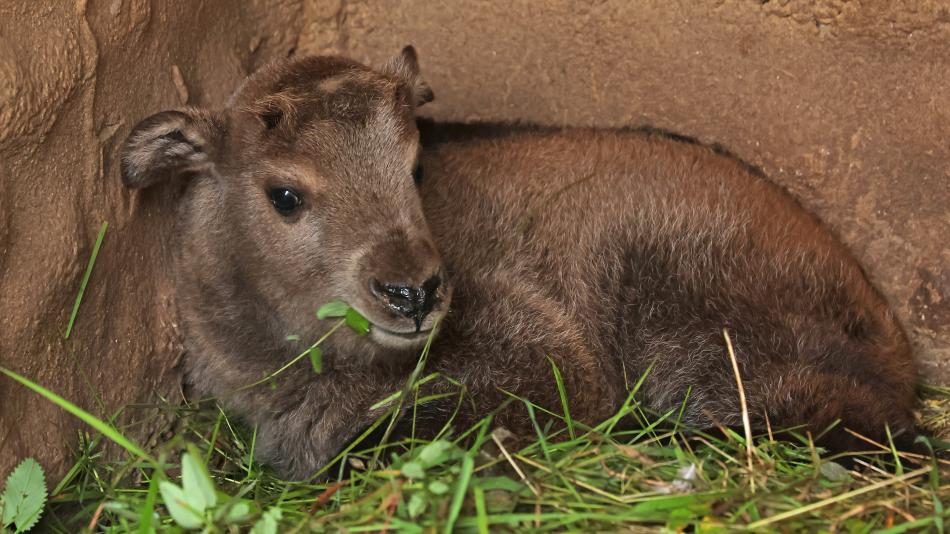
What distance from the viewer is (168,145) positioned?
4.01 metres

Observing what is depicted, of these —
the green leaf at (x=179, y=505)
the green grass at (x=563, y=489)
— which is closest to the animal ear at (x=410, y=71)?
the green grass at (x=563, y=489)

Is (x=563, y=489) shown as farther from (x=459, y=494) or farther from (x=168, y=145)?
(x=168, y=145)

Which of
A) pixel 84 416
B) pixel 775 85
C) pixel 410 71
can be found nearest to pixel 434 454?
pixel 84 416

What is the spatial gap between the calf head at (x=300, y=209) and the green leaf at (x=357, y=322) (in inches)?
1.2

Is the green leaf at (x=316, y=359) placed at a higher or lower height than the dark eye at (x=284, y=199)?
lower

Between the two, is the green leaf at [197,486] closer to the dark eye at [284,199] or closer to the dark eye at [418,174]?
the dark eye at [284,199]

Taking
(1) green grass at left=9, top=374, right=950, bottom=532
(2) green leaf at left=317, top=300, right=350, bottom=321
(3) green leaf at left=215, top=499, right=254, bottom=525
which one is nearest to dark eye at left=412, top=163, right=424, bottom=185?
(2) green leaf at left=317, top=300, right=350, bottom=321

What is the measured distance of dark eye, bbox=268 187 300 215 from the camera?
3.83 meters

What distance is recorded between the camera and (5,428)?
3.52 metres

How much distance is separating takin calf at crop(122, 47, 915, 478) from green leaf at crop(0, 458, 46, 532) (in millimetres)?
866

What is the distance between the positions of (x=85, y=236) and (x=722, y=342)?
8.25 ft

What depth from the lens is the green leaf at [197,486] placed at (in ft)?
10.2

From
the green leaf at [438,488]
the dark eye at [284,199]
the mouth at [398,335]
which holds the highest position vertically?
the dark eye at [284,199]

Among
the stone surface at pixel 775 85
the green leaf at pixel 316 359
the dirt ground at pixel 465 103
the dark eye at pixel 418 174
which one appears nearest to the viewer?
the dirt ground at pixel 465 103
